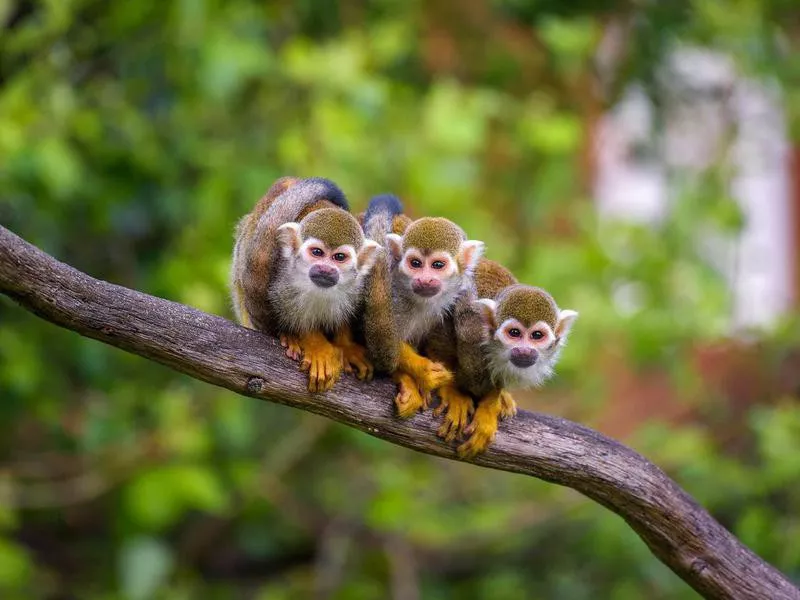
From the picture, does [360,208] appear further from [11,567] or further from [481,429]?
[481,429]

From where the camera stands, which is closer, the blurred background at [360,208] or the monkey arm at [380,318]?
the monkey arm at [380,318]

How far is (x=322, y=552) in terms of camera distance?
7629 millimetres

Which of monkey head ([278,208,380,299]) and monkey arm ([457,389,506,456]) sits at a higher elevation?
monkey head ([278,208,380,299])

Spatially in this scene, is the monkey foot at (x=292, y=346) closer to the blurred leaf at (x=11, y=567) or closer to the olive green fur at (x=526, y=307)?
the olive green fur at (x=526, y=307)

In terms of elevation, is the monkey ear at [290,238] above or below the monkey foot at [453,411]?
above

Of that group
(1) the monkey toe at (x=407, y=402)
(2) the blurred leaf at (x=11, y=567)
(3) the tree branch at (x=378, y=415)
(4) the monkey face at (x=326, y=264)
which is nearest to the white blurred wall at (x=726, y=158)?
(3) the tree branch at (x=378, y=415)

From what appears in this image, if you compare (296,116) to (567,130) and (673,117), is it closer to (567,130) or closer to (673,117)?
(567,130)

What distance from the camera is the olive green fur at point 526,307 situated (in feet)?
12.2

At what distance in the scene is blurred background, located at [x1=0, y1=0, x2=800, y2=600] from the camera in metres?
6.09

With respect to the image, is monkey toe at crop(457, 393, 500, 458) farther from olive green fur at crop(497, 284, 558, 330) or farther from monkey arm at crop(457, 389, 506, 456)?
olive green fur at crop(497, 284, 558, 330)

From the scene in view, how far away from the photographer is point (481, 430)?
363 centimetres

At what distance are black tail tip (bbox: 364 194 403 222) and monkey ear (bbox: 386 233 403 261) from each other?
0.15 metres

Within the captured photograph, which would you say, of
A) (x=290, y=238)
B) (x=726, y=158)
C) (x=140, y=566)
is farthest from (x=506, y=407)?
(x=726, y=158)

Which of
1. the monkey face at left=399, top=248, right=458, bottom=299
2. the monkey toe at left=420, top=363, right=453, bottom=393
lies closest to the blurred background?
the monkey face at left=399, top=248, right=458, bottom=299
